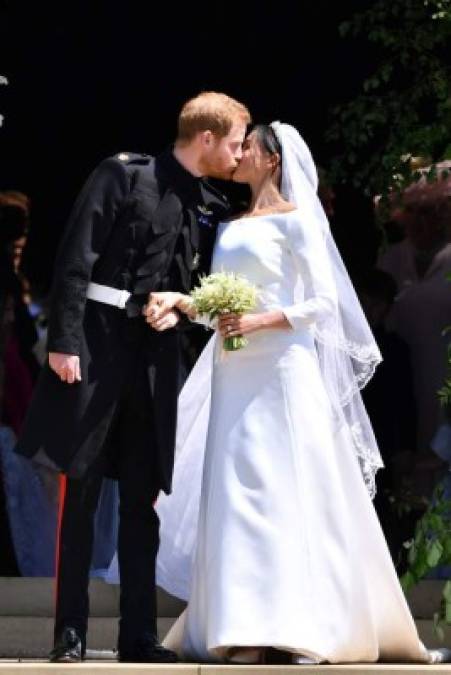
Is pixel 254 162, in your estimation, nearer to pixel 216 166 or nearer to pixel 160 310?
pixel 216 166

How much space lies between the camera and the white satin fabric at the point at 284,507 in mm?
6383

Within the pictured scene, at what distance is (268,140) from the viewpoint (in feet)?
22.2

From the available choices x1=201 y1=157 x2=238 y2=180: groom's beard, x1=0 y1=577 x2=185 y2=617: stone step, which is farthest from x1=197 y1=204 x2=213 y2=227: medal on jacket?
x1=0 y1=577 x2=185 y2=617: stone step

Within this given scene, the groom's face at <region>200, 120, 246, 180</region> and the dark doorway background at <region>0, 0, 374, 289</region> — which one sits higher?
the groom's face at <region>200, 120, 246, 180</region>

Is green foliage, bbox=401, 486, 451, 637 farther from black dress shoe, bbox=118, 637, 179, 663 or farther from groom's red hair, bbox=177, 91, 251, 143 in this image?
groom's red hair, bbox=177, 91, 251, 143

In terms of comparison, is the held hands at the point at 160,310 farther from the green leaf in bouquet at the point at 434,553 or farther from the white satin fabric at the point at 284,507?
the green leaf in bouquet at the point at 434,553

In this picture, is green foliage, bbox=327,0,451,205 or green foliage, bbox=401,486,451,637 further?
green foliage, bbox=327,0,451,205

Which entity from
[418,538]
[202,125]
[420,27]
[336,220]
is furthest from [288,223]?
[336,220]

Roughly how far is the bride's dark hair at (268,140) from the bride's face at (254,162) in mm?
12

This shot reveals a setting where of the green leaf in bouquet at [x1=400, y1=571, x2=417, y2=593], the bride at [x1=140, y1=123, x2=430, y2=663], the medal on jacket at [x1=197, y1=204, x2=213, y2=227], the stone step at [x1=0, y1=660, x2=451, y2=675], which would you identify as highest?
the medal on jacket at [x1=197, y1=204, x2=213, y2=227]

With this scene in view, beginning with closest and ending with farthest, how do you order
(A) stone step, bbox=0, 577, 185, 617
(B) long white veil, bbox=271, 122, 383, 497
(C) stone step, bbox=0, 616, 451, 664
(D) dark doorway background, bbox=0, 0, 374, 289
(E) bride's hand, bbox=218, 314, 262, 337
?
(E) bride's hand, bbox=218, 314, 262, 337 → (B) long white veil, bbox=271, 122, 383, 497 → (C) stone step, bbox=0, 616, 451, 664 → (A) stone step, bbox=0, 577, 185, 617 → (D) dark doorway background, bbox=0, 0, 374, 289

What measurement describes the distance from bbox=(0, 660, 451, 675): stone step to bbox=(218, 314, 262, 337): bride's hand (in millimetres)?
1220

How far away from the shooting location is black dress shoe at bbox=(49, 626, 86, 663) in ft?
20.6

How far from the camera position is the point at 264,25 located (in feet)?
33.8
